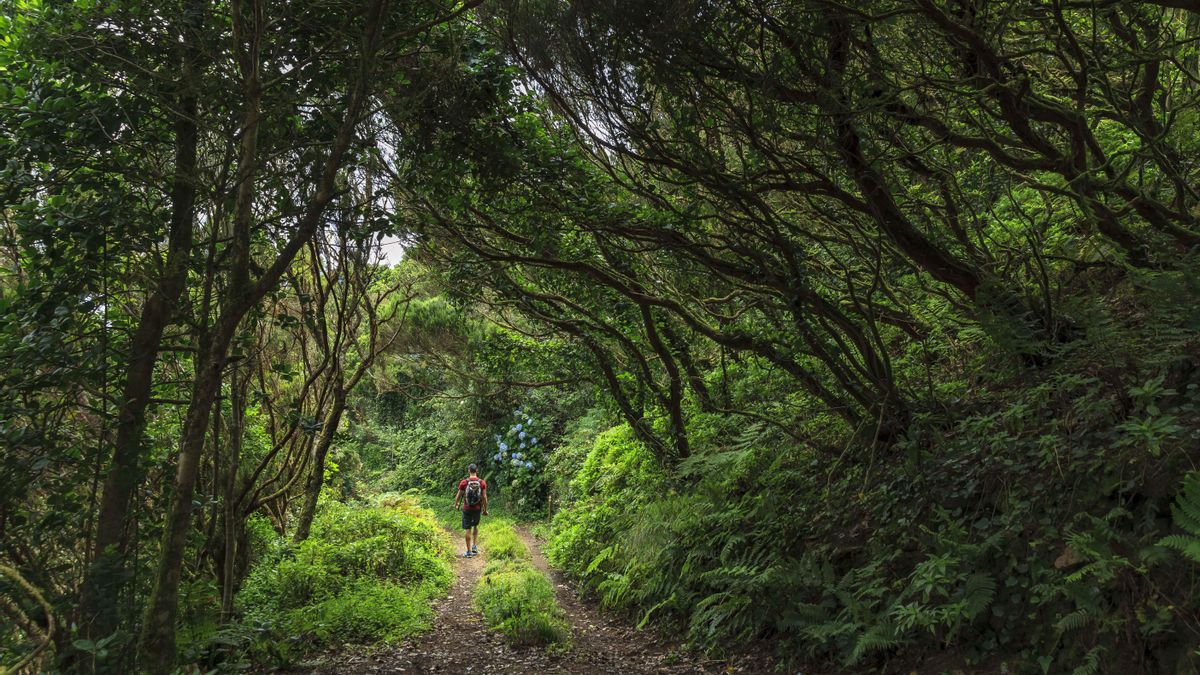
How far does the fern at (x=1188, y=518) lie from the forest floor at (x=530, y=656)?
325 centimetres

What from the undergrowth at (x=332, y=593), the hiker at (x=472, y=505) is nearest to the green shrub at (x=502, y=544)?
the hiker at (x=472, y=505)

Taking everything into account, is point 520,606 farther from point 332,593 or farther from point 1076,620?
point 1076,620

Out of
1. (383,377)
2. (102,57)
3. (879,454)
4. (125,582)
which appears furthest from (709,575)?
(383,377)

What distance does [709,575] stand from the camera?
23.8 feet

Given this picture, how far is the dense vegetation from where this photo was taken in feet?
14.2

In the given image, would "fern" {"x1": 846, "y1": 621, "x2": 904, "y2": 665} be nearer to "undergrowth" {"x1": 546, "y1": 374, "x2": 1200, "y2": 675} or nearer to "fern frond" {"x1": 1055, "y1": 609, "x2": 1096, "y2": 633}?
"undergrowth" {"x1": 546, "y1": 374, "x2": 1200, "y2": 675}

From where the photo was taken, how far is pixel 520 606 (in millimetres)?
8812

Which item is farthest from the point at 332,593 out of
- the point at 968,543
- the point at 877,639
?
the point at 968,543

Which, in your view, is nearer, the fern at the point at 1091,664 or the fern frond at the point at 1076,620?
the fern at the point at 1091,664

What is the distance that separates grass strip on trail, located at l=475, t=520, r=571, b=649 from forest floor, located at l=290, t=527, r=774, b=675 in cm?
14

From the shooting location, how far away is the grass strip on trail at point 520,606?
8016mm

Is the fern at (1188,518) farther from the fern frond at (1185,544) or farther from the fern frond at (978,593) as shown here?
the fern frond at (978,593)

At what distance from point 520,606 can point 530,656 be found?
1.27 m

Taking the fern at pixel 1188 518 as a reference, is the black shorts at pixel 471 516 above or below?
below
